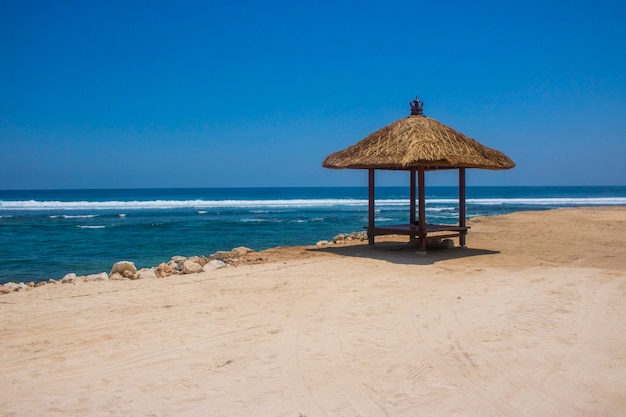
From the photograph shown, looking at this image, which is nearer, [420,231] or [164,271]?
[164,271]

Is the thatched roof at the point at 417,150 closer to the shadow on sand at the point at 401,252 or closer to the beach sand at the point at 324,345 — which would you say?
the shadow on sand at the point at 401,252

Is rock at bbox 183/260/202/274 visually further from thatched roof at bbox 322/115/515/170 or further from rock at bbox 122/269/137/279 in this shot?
thatched roof at bbox 322/115/515/170

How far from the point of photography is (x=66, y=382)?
388 cm

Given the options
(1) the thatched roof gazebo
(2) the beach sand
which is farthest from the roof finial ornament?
(2) the beach sand

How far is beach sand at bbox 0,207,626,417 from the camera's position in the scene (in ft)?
11.6

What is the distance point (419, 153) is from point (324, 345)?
5.38 metres

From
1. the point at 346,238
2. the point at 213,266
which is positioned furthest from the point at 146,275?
the point at 346,238

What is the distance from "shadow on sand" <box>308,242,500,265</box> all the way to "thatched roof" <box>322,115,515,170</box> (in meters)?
1.86

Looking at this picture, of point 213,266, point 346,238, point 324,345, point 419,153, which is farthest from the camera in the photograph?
point 346,238

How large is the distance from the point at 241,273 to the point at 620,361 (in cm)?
589

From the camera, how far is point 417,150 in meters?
9.28

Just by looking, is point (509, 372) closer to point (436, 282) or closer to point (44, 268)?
point (436, 282)

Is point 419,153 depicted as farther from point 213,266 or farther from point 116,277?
point 116,277

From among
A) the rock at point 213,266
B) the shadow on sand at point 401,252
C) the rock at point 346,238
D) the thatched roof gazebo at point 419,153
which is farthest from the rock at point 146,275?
the rock at point 346,238
